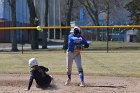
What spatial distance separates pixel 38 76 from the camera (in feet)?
40.4

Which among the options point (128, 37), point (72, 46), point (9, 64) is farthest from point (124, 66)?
point (128, 37)

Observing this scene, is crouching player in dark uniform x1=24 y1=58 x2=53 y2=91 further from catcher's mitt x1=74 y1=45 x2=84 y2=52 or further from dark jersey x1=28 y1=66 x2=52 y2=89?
catcher's mitt x1=74 y1=45 x2=84 y2=52

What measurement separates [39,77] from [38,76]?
2.7 inches

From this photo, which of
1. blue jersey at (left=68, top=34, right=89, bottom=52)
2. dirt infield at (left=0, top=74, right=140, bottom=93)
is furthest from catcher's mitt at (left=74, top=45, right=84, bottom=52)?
dirt infield at (left=0, top=74, right=140, bottom=93)

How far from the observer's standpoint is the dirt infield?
1209cm

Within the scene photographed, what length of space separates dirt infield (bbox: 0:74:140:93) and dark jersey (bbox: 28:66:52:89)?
19 centimetres

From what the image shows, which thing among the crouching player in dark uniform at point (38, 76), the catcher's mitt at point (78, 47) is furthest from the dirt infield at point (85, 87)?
the catcher's mitt at point (78, 47)

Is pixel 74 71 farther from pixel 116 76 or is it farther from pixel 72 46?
pixel 72 46

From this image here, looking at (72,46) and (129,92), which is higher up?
(72,46)

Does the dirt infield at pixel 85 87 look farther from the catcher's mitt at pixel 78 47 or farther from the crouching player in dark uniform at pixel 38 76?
the catcher's mitt at pixel 78 47

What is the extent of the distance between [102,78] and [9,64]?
22.2ft

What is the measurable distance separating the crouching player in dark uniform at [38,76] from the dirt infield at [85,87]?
0.18 m

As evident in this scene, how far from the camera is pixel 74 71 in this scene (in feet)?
57.4

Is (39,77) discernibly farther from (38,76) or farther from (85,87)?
(85,87)
